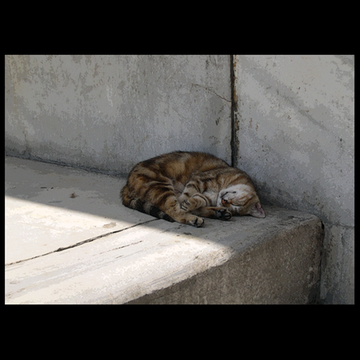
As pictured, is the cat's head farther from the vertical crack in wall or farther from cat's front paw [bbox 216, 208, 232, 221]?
the vertical crack in wall

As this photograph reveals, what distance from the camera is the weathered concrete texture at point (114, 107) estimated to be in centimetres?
402

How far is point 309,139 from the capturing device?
3379 mm

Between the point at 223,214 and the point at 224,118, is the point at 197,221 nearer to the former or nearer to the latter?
the point at 223,214

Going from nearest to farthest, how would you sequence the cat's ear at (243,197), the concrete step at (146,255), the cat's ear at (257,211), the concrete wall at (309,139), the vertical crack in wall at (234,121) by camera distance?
1. the concrete step at (146,255)
2. the concrete wall at (309,139)
3. the cat's ear at (257,211)
4. the cat's ear at (243,197)
5. the vertical crack in wall at (234,121)

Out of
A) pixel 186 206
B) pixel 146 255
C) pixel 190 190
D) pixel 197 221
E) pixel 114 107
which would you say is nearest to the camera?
pixel 146 255

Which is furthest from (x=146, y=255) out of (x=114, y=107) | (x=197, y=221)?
(x=114, y=107)

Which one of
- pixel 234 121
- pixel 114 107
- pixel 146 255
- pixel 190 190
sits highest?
pixel 114 107

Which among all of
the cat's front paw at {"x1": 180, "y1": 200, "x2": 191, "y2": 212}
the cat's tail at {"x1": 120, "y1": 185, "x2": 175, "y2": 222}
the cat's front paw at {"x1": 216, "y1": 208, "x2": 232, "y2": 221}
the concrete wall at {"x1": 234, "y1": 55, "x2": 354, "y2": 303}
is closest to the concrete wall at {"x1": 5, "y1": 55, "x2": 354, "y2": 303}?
the concrete wall at {"x1": 234, "y1": 55, "x2": 354, "y2": 303}

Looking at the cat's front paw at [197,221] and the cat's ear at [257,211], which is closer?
the cat's front paw at [197,221]

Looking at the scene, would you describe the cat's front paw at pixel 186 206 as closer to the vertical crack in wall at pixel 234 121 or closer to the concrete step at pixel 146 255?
the concrete step at pixel 146 255

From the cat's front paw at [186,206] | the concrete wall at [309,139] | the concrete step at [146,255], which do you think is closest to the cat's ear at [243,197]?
the concrete step at [146,255]

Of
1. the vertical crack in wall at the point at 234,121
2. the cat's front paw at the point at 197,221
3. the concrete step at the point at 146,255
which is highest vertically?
the vertical crack in wall at the point at 234,121

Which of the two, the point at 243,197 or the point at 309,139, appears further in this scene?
the point at 243,197

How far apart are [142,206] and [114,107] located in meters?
1.74
